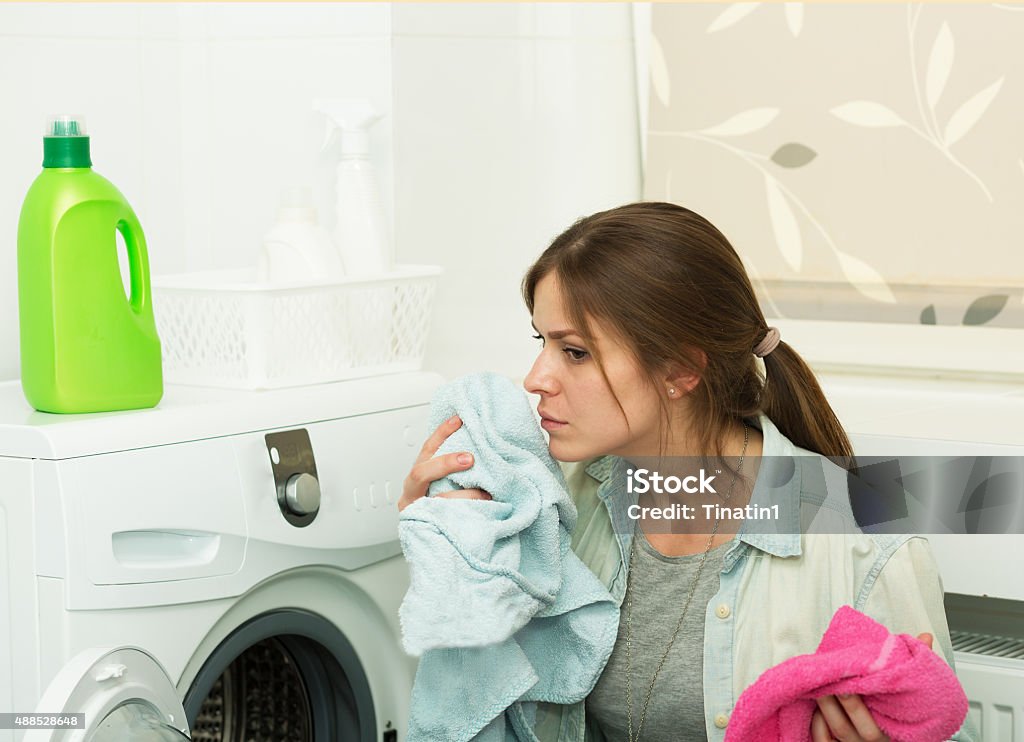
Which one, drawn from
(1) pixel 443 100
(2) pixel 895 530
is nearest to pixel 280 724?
(2) pixel 895 530

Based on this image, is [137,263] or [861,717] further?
[137,263]

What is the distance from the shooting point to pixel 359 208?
66.3 inches

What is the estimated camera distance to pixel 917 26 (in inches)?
67.4

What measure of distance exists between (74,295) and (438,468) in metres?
0.44

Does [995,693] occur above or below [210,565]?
below

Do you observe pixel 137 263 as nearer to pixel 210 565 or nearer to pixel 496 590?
pixel 210 565

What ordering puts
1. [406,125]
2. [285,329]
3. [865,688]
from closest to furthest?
1. [865,688]
2. [285,329]
3. [406,125]

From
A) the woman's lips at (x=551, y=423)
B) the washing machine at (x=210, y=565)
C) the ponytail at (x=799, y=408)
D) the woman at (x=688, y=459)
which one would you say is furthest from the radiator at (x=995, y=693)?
the washing machine at (x=210, y=565)

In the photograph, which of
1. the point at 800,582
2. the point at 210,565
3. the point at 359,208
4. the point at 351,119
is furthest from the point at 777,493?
the point at 351,119

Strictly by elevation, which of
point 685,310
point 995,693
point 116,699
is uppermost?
point 685,310

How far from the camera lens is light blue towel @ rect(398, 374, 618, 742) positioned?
1.17 metres

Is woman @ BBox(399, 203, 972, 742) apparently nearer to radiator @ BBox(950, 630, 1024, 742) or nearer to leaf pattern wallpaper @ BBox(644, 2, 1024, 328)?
radiator @ BBox(950, 630, 1024, 742)

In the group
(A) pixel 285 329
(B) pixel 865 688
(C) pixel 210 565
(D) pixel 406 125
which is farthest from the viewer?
(D) pixel 406 125

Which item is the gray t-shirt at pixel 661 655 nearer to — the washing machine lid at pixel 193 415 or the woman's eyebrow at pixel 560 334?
the woman's eyebrow at pixel 560 334
